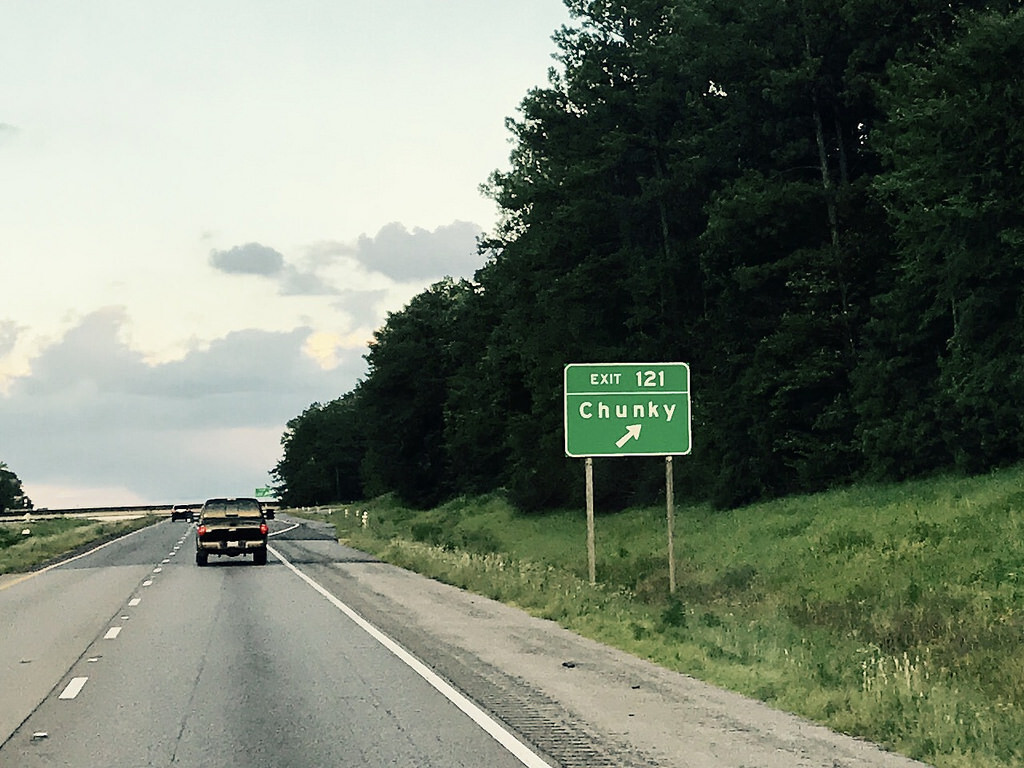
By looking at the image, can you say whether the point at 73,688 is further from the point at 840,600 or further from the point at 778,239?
the point at 778,239

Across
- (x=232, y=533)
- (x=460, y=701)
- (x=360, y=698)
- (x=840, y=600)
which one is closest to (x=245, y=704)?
(x=360, y=698)

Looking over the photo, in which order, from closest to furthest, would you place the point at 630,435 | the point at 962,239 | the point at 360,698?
1. the point at 360,698
2. the point at 630,435
3. the point at 962,239

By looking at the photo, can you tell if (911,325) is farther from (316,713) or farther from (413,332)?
(413,332)

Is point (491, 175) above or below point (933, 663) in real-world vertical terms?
above

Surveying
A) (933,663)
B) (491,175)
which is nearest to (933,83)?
(933,663)

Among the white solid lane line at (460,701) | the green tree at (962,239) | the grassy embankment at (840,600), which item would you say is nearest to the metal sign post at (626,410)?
the grassy embankment at (840,600)

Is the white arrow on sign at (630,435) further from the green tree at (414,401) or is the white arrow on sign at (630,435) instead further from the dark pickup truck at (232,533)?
the green tree at (414,401)

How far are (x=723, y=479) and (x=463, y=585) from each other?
23.2 metres

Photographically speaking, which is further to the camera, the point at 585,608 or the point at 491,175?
the point at 491,175

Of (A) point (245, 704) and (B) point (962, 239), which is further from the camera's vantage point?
(B) point (962, 239)

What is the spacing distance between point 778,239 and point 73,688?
3850 cm

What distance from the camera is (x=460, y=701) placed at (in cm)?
1252

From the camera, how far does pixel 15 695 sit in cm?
1358

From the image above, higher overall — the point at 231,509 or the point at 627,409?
the point at 627,409
